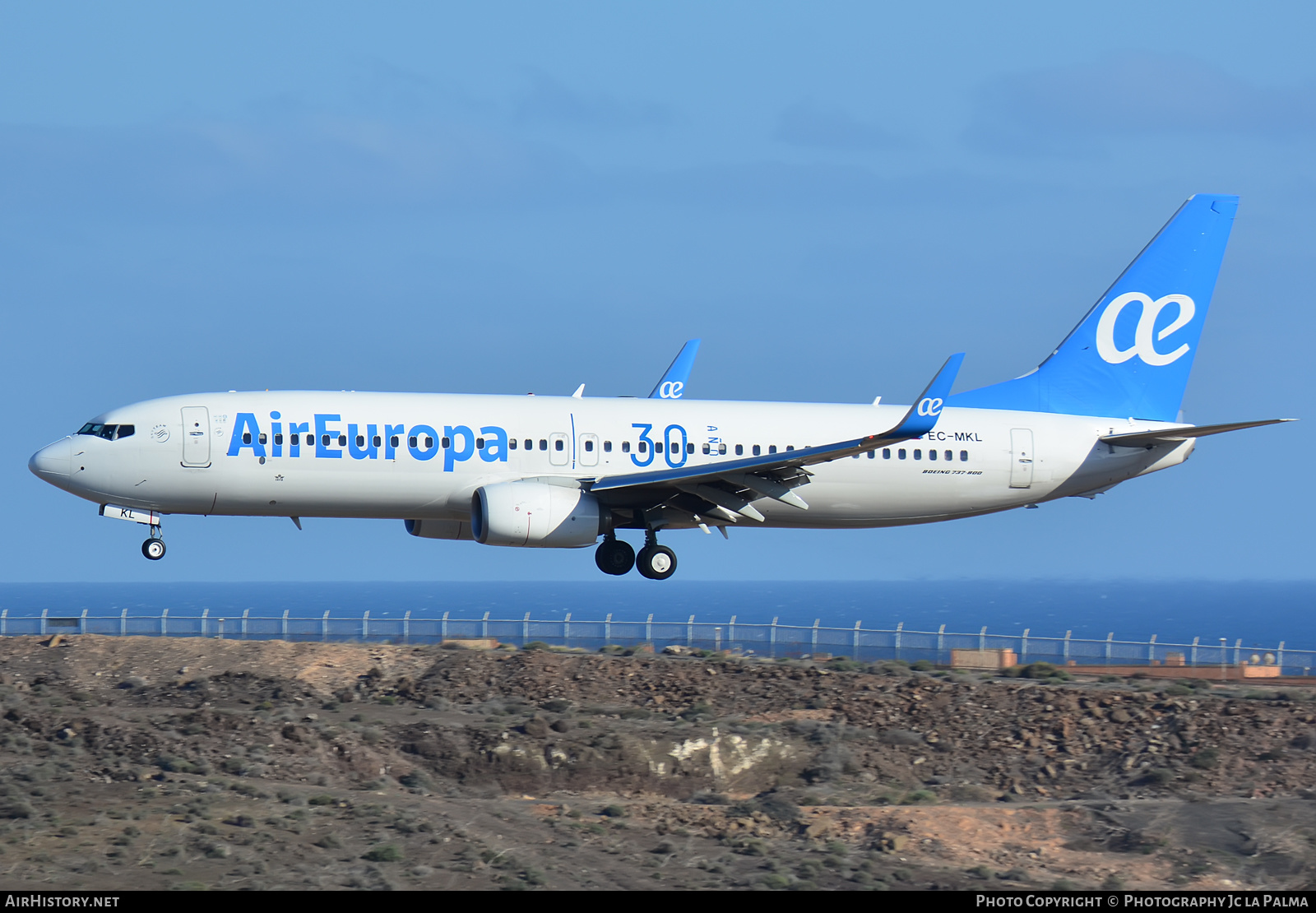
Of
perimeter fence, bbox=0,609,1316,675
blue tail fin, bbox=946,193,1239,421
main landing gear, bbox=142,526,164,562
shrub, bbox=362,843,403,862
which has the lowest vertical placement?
shrub, bbox=362,843,403,862

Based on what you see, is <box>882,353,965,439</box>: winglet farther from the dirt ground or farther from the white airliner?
the dirt ground

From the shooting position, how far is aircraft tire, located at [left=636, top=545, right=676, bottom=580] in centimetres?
3756

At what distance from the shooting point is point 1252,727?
31734 millimetres

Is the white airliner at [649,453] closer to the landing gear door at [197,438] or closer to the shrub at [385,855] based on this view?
the landing gear door at [197,438]

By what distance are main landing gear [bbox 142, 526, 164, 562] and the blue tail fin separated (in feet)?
70.2

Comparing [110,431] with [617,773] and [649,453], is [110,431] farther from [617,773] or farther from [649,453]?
[617,773]

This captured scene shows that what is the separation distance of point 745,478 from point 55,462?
53.8 ft

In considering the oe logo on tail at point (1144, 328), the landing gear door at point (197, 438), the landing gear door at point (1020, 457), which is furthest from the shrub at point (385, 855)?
the oe logo on tail at point (1144, 328)

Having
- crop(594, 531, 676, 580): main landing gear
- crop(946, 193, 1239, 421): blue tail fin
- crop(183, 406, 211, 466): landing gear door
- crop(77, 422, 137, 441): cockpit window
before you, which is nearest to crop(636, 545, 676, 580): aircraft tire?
crop(594, 531, 676, 580): main landing gear

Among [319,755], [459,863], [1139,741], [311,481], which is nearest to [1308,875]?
[1139,741]

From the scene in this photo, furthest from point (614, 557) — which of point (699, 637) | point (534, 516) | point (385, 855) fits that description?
point (385, 855)

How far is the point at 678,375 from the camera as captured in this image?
4656cm

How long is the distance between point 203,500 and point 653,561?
11.1 meters

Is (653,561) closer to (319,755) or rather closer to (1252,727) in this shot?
(319,755)
